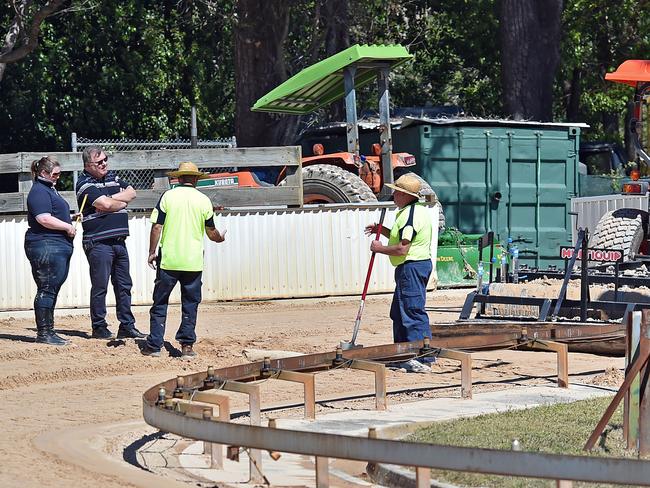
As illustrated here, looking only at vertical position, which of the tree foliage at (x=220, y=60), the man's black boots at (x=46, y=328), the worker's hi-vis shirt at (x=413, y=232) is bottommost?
the man's black boots at (x=46, y=328)

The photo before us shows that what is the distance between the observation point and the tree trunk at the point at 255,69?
25.1 meters

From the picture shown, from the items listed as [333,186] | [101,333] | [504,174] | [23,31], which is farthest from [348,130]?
[23,31]

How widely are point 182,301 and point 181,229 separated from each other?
26.0 inches

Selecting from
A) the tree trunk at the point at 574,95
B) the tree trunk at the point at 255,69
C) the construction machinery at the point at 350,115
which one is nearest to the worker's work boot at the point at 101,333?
the construction machinery at the point at 350,115

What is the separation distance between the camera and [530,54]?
89.9 ft

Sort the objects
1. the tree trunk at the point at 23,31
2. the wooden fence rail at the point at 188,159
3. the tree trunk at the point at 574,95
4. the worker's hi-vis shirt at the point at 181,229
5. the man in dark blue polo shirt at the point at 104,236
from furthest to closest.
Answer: the tree trunk at the point at 574,95, the tree trunk at the point at 23,31, the wooden fence rail at the point at 188,159, the man in dark blue polo shirt at the point at 104,236, the worker's hi-vis shirt at the point at 181,229

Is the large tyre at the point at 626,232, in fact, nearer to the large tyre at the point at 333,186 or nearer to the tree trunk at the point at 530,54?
the large tyre at the point at 333,186

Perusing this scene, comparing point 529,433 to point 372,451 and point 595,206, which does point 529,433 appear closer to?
point 372,451

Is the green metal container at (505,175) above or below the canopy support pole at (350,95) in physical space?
below

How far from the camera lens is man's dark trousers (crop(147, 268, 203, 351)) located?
471 inches

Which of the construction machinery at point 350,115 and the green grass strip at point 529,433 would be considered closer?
the green grass strip at point 529,433

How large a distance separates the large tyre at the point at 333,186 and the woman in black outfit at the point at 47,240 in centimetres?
622

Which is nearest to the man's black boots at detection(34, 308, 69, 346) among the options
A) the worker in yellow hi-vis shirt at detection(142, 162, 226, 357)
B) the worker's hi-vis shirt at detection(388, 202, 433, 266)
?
the worker in yellow hi-vis shirt at detection(142, 162, 226, 357)

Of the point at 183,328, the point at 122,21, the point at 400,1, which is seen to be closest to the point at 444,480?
the point at 183,328
